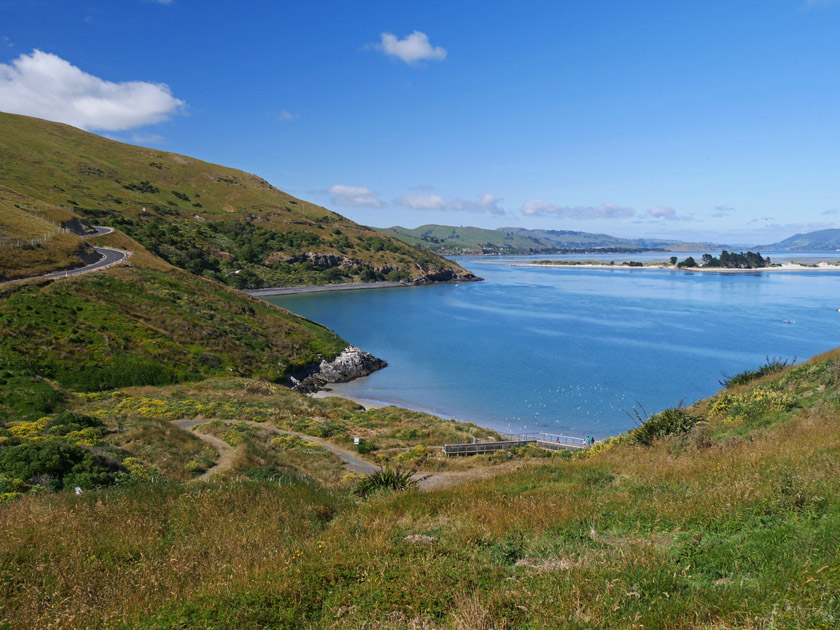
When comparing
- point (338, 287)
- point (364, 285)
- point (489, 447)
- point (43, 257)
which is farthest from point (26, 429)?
point (364, 285)

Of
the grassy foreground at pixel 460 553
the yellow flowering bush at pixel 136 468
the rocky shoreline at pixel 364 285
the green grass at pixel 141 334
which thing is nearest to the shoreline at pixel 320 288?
the rocky shoreline at pixel 364 285

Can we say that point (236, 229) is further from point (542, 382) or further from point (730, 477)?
point (730, 477)

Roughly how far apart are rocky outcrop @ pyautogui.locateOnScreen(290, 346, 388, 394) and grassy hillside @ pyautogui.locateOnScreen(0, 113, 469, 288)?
77.4 m

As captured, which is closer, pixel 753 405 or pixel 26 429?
pixel 753 405

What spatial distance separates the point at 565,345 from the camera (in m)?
65.1

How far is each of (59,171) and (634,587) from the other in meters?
179

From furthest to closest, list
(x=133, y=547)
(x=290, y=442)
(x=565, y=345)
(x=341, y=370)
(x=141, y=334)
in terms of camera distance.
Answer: (x=565, y=345) → (x=341, y=370) → (x=141, y=334) → (x=290, y=442) → (x=133, y=547)

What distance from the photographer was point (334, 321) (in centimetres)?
8600

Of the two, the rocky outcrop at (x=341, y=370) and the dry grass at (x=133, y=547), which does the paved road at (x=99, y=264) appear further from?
the dry grass at (x=133, y=547)

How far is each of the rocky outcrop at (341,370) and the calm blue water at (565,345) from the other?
2080 millimetres

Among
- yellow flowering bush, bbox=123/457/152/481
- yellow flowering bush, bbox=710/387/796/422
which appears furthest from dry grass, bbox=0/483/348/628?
yellow flowering bush, bbox=710/387/796/422

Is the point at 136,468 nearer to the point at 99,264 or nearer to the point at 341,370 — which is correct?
the point at 341,370

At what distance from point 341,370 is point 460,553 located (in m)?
47.5

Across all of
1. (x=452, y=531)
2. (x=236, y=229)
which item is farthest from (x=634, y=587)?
(x=236, y=229)
